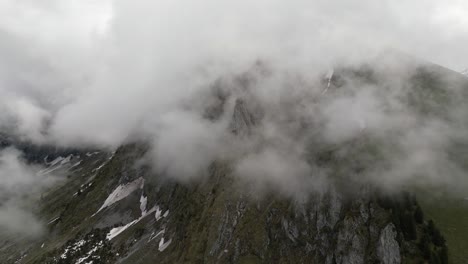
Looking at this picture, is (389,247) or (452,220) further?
(389,247)

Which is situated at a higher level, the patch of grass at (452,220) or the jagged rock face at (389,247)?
the patch of grass at (452,220)

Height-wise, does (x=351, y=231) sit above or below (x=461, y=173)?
below

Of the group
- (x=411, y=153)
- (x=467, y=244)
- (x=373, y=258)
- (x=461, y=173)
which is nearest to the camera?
(x=467, y=244)

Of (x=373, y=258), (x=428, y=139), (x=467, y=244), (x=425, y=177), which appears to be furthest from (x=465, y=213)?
(x=428, y=139)

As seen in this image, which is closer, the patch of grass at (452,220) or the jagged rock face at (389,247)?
the patch of grass at (452,220)

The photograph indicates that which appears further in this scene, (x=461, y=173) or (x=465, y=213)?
(x=461, y=173)

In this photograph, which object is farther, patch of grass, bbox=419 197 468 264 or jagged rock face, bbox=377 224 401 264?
jagged rock face, bbox=377 224 401 264

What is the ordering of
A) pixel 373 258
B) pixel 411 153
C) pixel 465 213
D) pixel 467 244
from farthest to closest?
pixel 411 153 → pixel 373 258 → pixel 465 213 → pixel 467 244

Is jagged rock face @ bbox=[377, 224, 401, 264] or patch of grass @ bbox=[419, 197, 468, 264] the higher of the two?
patch of grass @ bbox=[419, 197, 468, 264]

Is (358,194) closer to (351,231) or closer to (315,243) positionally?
(351,231)

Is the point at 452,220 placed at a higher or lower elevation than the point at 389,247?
higher

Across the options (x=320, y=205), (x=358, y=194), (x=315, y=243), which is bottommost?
(x=315, y=243)
